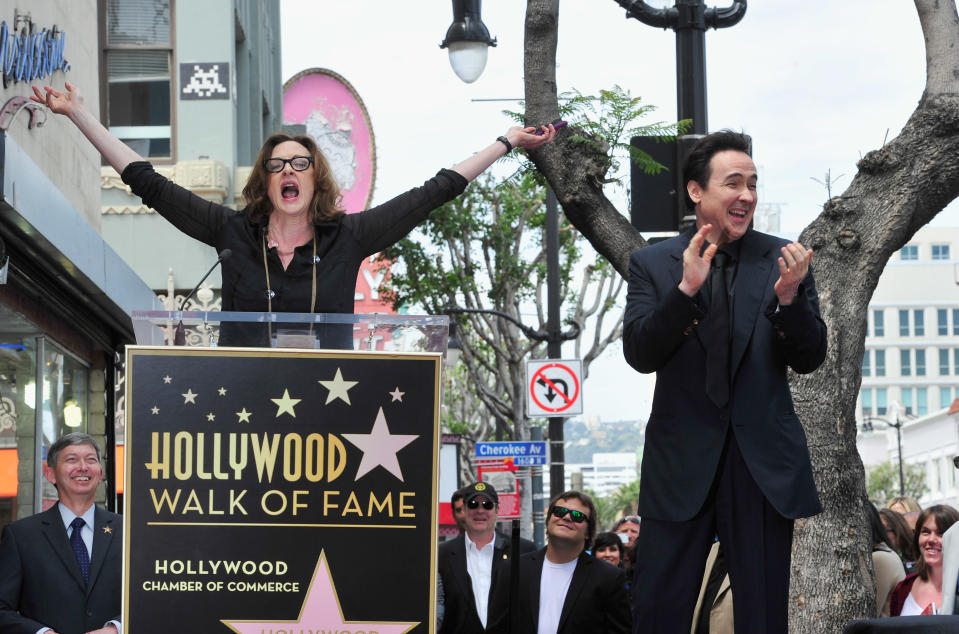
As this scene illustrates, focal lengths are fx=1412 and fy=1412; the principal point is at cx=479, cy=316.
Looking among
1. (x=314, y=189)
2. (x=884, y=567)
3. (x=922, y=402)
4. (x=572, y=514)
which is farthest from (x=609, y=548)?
(x=922, y=402)

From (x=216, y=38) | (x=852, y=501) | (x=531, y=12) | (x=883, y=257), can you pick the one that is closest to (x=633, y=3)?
(x=531, y=12)

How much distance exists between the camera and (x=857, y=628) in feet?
9.70

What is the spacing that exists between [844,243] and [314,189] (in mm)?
4092

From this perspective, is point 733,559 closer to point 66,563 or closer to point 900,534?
point 66,563

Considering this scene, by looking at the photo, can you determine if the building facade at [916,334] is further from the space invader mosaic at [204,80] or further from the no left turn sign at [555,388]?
the space invader mosaic at [204,80]

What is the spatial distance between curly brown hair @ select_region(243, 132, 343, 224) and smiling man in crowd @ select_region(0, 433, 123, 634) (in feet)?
8.45

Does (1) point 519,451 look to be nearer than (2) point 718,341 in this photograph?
No

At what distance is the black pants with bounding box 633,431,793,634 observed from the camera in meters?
3.99

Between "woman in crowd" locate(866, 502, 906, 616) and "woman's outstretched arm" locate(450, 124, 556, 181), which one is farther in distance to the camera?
"woman in crowd" locate(866, 502, 906, 616)

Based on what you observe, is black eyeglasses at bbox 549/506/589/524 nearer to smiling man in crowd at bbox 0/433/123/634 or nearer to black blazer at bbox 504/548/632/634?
black blazer at bbox 504/548/632/634

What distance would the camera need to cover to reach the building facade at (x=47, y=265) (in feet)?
31.9

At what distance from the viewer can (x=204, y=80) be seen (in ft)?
68.9

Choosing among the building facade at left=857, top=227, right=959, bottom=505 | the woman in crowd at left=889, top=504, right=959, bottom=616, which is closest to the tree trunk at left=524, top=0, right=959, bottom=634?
Answer: the woman in crowd at left=889, top=504, right=959, bottom=616

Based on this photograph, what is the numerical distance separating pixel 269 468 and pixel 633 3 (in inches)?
Answer: 247
